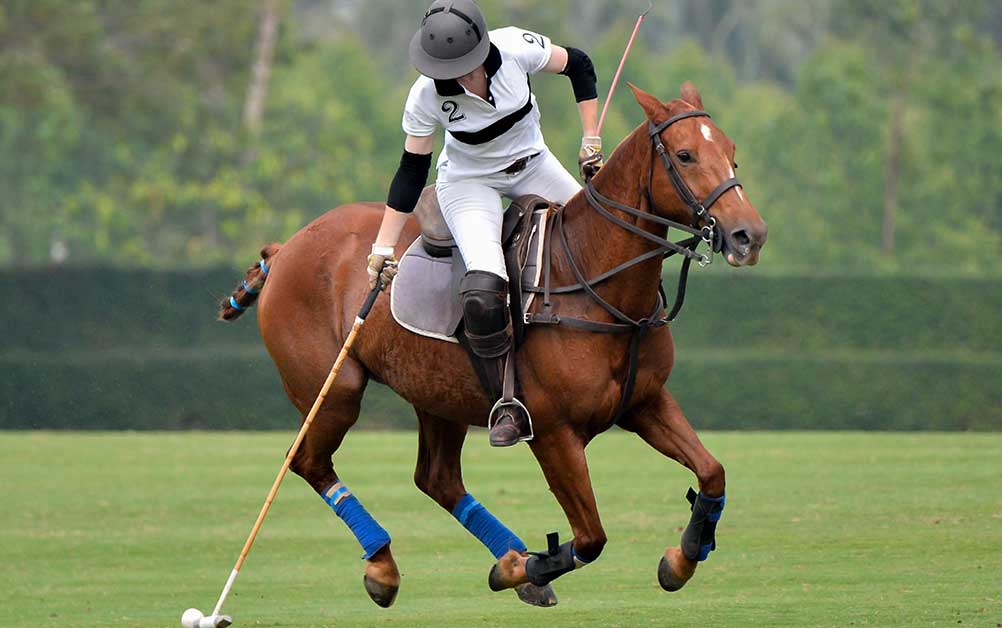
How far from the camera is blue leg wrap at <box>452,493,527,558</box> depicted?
27.4 feet

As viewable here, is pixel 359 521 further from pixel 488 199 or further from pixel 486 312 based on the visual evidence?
pixel 488 199

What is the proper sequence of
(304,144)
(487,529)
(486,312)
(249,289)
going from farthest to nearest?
(304,144) → (249,289) → (487,529) → (486,312)

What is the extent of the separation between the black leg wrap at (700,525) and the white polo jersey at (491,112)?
1.80 metres

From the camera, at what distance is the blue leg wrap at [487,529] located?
8344 mm

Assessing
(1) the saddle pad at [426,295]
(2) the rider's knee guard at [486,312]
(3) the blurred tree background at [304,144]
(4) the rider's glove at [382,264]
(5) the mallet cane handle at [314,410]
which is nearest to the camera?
(2) the rider's knee guard at [486,312]

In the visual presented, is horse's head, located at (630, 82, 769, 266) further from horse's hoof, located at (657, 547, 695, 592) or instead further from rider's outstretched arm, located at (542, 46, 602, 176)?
horse's hoof, located at (657, 547, 695, 592)

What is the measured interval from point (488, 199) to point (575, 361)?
92 centimetres

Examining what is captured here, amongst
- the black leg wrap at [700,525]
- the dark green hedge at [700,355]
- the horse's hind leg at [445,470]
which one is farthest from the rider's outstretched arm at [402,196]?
the dark green hedge at [700,355]

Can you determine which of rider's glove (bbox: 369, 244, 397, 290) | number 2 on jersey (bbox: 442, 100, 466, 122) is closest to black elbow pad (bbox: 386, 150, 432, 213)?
rider's glove (bbox: 369, 244, 397, 290)

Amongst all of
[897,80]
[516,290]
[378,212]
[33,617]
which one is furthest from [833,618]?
[897,80]

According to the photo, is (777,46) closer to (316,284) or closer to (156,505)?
(156,505)

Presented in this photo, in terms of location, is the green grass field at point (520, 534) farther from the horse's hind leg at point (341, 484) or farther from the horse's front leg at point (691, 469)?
the horse's front leg at point (691, 469)

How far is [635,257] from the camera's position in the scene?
24.1 feet

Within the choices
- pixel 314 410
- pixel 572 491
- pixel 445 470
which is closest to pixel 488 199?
pixel 572 491
